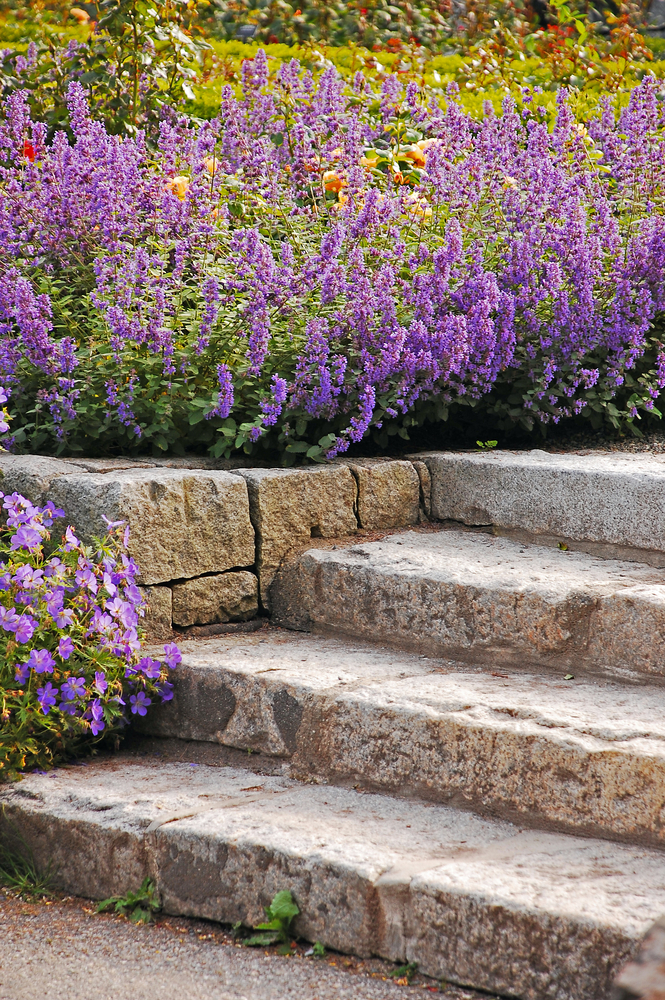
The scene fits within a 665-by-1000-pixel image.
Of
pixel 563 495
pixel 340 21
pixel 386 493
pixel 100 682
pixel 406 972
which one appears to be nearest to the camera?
pixel 406 972

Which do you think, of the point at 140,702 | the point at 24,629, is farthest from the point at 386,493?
the point at 24,629

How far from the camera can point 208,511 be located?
295 cm

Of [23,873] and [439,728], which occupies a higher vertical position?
[439,728]

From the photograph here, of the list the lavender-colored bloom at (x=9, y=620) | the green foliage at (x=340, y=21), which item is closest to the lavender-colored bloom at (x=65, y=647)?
the lavender-colored bloom at (x=9, y=620)

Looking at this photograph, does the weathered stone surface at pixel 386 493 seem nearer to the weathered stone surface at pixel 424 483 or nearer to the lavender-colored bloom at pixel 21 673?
the weathered stone surface at pixel 424 483

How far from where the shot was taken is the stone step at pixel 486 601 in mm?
2576

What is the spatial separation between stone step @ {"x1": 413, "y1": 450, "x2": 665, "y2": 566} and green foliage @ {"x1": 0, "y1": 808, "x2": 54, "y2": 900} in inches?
63.8

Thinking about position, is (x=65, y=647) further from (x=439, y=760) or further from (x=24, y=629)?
(x=439, y=760)

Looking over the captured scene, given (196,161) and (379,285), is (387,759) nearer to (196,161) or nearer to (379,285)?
(379,285)

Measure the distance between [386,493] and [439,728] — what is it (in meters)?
1.14

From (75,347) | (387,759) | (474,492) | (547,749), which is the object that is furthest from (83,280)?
(547,749)

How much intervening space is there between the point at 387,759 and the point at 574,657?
22.6 inches

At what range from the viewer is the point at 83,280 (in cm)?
356

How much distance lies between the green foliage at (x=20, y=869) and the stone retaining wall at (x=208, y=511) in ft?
2.19
